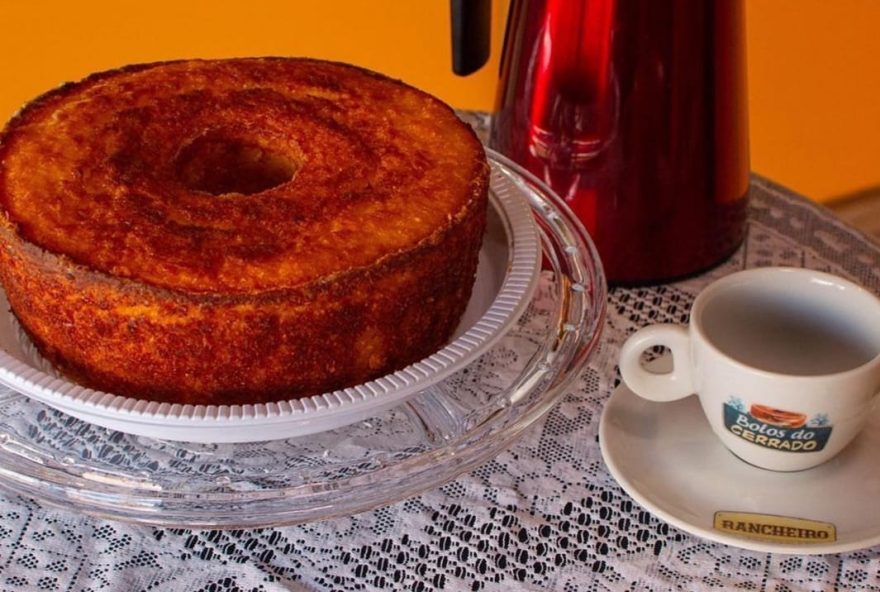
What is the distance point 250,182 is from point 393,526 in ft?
0.98

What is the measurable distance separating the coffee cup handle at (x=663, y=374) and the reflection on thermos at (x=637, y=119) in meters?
0.19

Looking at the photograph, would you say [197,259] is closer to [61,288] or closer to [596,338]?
[61,288]

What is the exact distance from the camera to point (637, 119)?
92 centimetres

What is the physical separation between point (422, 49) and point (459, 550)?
3.56 feet

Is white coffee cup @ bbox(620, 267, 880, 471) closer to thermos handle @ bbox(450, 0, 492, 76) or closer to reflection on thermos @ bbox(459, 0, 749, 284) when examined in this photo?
reflection on thermos @ bbox(459, 0, 749, 284)

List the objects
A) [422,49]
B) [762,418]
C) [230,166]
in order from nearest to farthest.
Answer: [762,418]
[230,166]
[422,49]

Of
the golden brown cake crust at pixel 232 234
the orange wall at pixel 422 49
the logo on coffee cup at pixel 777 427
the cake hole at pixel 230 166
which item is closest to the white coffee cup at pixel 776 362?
the logo on coffee cup at pixel 777 427

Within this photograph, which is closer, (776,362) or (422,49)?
(776,362)

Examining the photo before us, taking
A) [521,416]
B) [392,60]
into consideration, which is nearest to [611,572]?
[521,416]

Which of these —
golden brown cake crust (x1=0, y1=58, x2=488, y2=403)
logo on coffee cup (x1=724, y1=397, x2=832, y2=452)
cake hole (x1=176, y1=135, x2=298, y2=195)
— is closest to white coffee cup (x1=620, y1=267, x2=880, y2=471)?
logo on coffee cup (x1=724, y1=397, x2=832, y2=452)

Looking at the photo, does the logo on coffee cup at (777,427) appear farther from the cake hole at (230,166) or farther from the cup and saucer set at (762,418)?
the cake hole at (230,166)

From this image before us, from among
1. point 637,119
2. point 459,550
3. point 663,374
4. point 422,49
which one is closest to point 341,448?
point 459,550

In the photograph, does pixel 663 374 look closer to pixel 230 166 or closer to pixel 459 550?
pixel 459 550

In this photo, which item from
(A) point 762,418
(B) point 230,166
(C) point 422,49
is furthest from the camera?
(C) point 422,49
